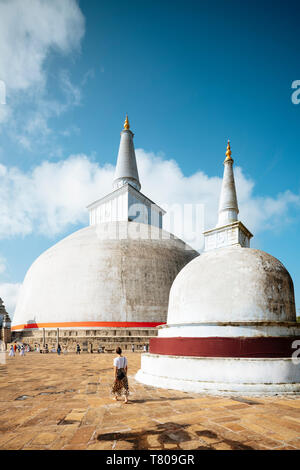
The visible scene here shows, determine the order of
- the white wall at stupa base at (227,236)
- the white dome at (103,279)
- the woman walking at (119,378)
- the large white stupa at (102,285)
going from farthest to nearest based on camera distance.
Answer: the white dome at (103,279)
the large white stupa at (102,285)
the white wall at stupa base at (227,236)
the woman walking at (119,378)

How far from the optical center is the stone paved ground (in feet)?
12.2

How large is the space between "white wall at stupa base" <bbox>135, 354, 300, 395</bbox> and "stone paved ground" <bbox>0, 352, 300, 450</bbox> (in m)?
0.33

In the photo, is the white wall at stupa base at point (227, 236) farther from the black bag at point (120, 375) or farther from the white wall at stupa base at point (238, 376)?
the black bag at point (120, 375)

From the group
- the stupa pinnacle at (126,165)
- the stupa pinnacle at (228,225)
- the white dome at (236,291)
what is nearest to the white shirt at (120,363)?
the white dome at (236,291)

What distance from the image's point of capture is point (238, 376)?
680 centimetres

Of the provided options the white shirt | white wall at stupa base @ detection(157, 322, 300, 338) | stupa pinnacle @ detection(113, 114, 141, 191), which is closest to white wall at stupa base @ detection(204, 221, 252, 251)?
white wall at stupa base @ detection(157, 322, 300, 338)

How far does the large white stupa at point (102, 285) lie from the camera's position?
904 inches

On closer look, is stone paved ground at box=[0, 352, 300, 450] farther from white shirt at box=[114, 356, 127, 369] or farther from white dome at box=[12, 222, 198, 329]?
white dome at box=[12, 222, 198, 329]

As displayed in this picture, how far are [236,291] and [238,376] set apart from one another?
2174mm

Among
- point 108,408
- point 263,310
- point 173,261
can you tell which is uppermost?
point 173,261

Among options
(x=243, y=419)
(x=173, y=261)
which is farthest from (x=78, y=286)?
(x=243, y=419)

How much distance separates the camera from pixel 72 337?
22141 millimetres

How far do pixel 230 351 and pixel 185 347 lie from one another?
1179 millimetres
